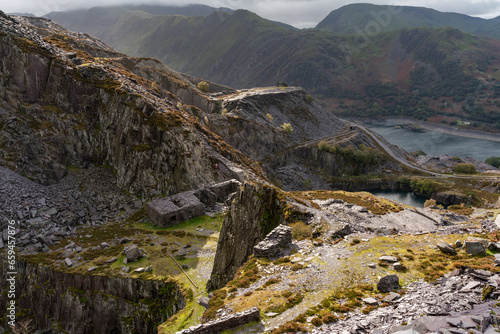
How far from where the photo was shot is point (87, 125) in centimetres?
5853

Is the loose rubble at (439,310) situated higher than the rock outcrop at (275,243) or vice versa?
the loose rubble at (439,310)

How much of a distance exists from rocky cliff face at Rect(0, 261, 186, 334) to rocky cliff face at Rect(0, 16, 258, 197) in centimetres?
1950

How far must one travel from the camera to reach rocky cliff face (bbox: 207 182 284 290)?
2853 centimetres

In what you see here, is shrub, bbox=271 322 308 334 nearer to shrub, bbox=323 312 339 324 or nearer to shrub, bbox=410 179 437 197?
shrub, bbox=323 312 339 324

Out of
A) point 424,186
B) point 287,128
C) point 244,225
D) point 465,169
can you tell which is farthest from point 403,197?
point 244,225

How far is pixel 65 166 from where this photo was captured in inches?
2137

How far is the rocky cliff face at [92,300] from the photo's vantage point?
32906mm

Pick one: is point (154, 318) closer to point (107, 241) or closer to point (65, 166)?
point (107, 241)


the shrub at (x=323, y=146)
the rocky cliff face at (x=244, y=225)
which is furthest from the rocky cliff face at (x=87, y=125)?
the shrub at (x=323, y=146)

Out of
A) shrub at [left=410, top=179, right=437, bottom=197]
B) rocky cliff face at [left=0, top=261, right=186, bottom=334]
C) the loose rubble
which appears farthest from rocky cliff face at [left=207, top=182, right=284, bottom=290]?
shrub at [left=410, top=179, right=437, bottom=197]

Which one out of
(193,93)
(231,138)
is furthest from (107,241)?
(193,93)

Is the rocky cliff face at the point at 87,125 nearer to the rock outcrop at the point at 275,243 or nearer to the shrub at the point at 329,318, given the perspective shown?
the rock outcrop at the point at 275,243

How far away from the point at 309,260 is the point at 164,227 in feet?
99.9

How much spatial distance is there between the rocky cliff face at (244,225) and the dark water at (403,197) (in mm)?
101247
